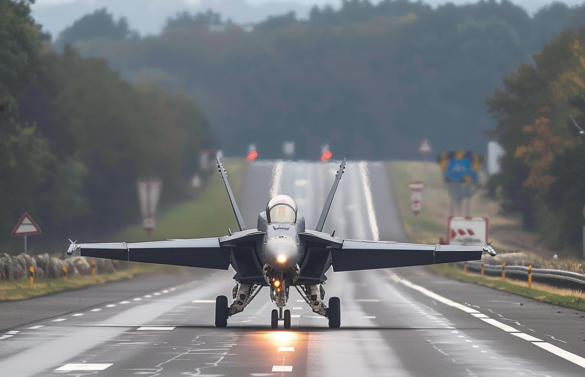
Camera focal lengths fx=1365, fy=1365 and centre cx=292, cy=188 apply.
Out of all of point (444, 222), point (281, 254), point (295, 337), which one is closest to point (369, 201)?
point (444, 222)

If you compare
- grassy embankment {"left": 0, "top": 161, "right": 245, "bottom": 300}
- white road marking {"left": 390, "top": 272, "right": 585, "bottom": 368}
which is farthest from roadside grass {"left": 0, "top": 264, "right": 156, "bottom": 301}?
white road marking {"left": 390, "top": 272, "right": 585, "bottom": 368}

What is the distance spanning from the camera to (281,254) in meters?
21.9

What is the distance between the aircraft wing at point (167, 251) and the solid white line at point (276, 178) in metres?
75.2

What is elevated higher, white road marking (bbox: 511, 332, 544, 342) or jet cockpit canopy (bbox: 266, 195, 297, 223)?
jet cockpit canopy (bbox: 266, 195, 297, 223)

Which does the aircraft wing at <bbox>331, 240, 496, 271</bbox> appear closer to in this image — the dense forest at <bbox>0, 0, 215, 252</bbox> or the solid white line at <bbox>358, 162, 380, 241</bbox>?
the dense forest at <bbox>0, 0, 215, 252</bbox>

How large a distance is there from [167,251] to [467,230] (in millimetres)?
40310

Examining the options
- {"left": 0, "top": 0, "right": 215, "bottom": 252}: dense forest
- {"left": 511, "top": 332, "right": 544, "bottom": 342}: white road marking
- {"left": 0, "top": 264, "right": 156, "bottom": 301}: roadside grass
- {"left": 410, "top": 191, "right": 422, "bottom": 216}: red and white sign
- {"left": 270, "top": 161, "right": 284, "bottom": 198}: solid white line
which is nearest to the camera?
{"left": 511, "top": 332, "right": 544, "bottom": 342}: white road marking

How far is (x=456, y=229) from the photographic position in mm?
64438

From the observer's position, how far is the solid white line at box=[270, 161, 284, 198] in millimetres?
105281

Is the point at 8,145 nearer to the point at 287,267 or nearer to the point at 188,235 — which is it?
the point at 188,235

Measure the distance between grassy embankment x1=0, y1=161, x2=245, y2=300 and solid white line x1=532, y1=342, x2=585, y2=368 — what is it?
1847cm

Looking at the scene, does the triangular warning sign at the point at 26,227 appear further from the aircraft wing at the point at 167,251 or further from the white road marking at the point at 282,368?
the white road marking at the point at 282,368

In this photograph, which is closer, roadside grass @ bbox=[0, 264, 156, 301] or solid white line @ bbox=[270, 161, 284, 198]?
roadside grass @ bbox=[0, 264, 156, 301]

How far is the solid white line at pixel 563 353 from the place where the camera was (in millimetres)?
17438
